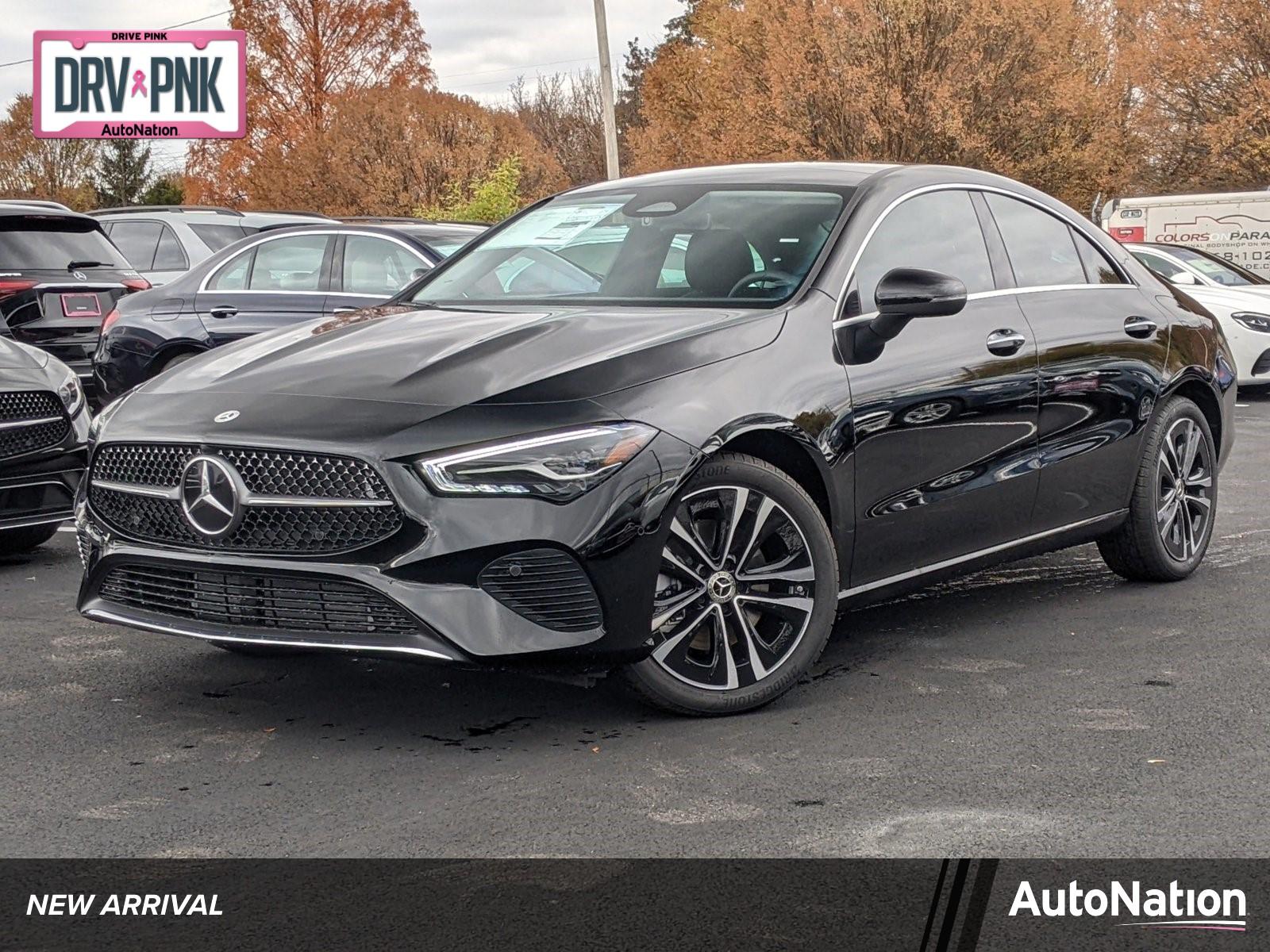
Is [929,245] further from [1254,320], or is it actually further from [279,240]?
[1254,320]

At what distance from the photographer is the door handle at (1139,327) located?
6320mm

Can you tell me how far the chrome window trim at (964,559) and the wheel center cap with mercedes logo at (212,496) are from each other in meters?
1.78

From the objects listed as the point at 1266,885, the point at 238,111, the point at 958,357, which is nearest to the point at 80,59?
the point at 238,111

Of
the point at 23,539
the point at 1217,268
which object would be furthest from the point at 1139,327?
the point at 1217,268

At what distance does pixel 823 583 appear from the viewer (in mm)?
4875

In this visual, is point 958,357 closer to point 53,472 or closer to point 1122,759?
point 1122,759

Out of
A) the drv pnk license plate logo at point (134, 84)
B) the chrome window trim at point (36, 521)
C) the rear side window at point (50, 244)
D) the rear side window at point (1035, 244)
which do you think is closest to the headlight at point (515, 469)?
the rear side window at point (1035, 244)

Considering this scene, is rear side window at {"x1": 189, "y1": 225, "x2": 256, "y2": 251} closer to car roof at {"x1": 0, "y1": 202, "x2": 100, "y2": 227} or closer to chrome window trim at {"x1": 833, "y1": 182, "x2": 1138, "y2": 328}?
car roof at {"x1": 0, "y1": 202, "x2": 100, "y2": 227}

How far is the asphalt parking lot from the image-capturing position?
3.78 m

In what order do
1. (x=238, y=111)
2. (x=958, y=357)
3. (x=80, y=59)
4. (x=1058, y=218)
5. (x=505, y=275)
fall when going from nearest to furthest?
(x=958, y=357) → (x=505, y=275) → (x=1058, y=218) → (x=80, y=59) → (x=238, y=111)

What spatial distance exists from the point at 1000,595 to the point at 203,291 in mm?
7130

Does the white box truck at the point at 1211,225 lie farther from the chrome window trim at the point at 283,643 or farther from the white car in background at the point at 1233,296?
the chrome window trim at the point at 283,643

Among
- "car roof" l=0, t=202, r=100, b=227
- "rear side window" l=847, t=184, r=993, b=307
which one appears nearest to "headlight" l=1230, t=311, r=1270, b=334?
"car roof" l=0, t=202, r=100, b=227

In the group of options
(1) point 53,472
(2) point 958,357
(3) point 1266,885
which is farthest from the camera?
(1) point 53,472
